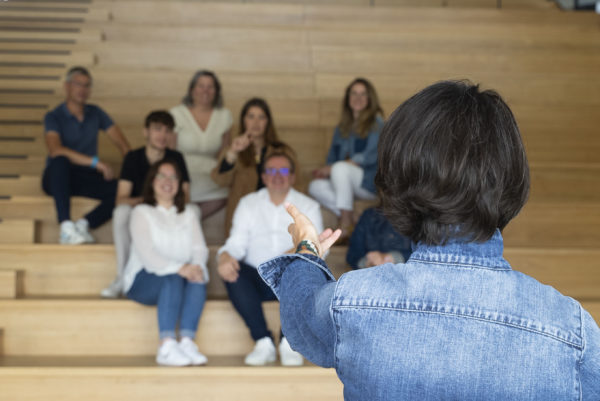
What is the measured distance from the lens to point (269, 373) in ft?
7.92

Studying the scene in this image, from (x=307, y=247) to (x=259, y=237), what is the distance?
2.08 meters

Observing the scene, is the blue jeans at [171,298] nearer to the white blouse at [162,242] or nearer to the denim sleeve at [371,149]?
the white blouse at [162,242]

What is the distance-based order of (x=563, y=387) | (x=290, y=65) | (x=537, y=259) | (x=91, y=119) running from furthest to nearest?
(x=290, y=65) → (x=91, y=119) → (x=537, y=259) → (x=563, y=387)

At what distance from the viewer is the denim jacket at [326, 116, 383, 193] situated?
130 inches

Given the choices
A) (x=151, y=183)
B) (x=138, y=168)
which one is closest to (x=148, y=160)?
(x=138, y=168)

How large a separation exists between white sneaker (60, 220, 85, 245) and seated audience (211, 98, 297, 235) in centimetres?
68

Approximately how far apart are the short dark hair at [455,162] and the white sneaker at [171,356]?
1.88m

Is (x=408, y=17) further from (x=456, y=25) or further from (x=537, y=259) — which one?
(x=537, y=259)

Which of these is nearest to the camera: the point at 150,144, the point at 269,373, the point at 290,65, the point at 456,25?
the point at 269,373

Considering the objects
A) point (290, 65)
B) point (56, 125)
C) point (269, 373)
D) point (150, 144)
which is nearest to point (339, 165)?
point (150, 144)

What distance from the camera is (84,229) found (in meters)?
3.05

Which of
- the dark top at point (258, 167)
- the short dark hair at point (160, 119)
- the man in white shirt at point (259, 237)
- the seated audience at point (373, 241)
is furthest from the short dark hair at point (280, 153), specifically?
the short dark hair at point (160, 119)

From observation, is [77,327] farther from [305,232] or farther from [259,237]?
[305,232]

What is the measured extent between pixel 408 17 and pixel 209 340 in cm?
377
